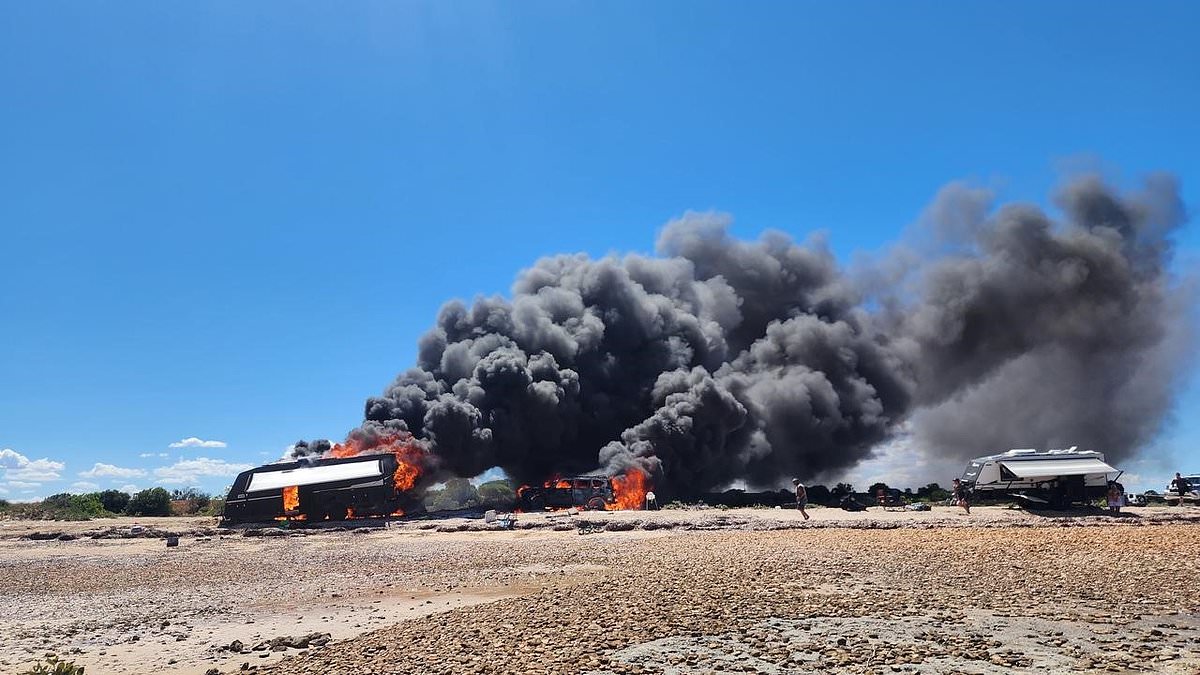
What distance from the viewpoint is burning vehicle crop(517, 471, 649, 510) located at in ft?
171

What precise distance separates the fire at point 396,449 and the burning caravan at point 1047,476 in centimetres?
3631

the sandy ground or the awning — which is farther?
the awning

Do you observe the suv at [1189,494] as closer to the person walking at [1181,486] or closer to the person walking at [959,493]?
the person walking at [1181,486]

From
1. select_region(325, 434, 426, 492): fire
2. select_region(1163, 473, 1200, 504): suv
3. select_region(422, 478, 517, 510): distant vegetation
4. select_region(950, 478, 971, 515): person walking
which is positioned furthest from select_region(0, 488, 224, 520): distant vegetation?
select_region(1163, 473, 1200, 504): suv

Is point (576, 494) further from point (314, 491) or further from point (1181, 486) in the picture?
point (1181, 486)

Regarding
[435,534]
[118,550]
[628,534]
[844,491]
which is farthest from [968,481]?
[118,550]

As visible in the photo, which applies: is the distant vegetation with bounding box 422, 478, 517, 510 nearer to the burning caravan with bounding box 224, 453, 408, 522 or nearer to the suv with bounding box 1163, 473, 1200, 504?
the burning caravan with bounding box 224, 453, 408, 522

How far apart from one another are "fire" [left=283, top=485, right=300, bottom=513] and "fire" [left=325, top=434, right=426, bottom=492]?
27.3 ft

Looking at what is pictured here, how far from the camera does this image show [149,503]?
62938mm

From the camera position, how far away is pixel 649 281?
87.3 m

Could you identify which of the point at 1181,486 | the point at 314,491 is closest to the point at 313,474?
the point at 314,491

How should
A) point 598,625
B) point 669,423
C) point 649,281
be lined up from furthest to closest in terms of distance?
point 649,281, point 669,423, point 598,625

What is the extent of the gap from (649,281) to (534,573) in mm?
66713

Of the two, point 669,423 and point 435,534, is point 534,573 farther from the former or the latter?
point 669,423
